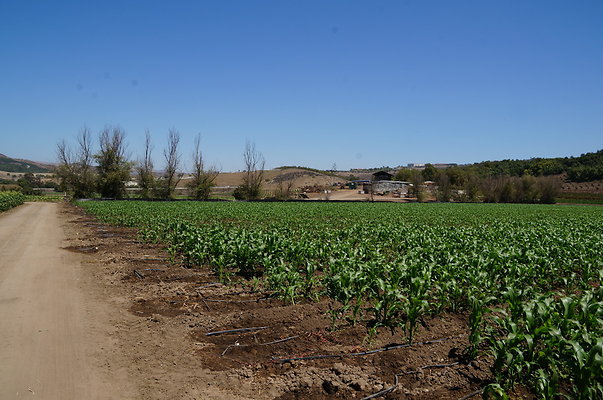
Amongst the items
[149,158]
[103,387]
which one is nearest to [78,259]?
[103,387]

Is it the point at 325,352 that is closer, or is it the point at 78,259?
the point at 325,352

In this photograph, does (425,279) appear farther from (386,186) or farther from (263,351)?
(386,186)

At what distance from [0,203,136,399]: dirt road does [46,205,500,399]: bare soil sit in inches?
11.0

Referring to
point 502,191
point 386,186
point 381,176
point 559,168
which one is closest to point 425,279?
point 502,191

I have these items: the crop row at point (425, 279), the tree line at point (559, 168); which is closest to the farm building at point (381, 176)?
the tree line at point (559, 168)

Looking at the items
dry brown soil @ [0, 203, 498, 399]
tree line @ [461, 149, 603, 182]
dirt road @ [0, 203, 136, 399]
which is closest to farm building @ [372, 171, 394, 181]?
tree line @ [461, 149, 603, 182]

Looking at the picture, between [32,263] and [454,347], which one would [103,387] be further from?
[32,263]

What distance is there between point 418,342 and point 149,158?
232ft

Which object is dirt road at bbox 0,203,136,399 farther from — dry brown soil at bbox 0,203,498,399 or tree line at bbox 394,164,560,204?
tree line at bbox 394,164,560,204

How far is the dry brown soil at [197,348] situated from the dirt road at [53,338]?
0.06 ft

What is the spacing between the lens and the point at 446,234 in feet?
52.6

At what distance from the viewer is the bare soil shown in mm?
4336

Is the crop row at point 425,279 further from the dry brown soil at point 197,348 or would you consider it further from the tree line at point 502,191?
the tree line at point 502,191

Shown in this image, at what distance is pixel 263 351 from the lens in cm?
530
